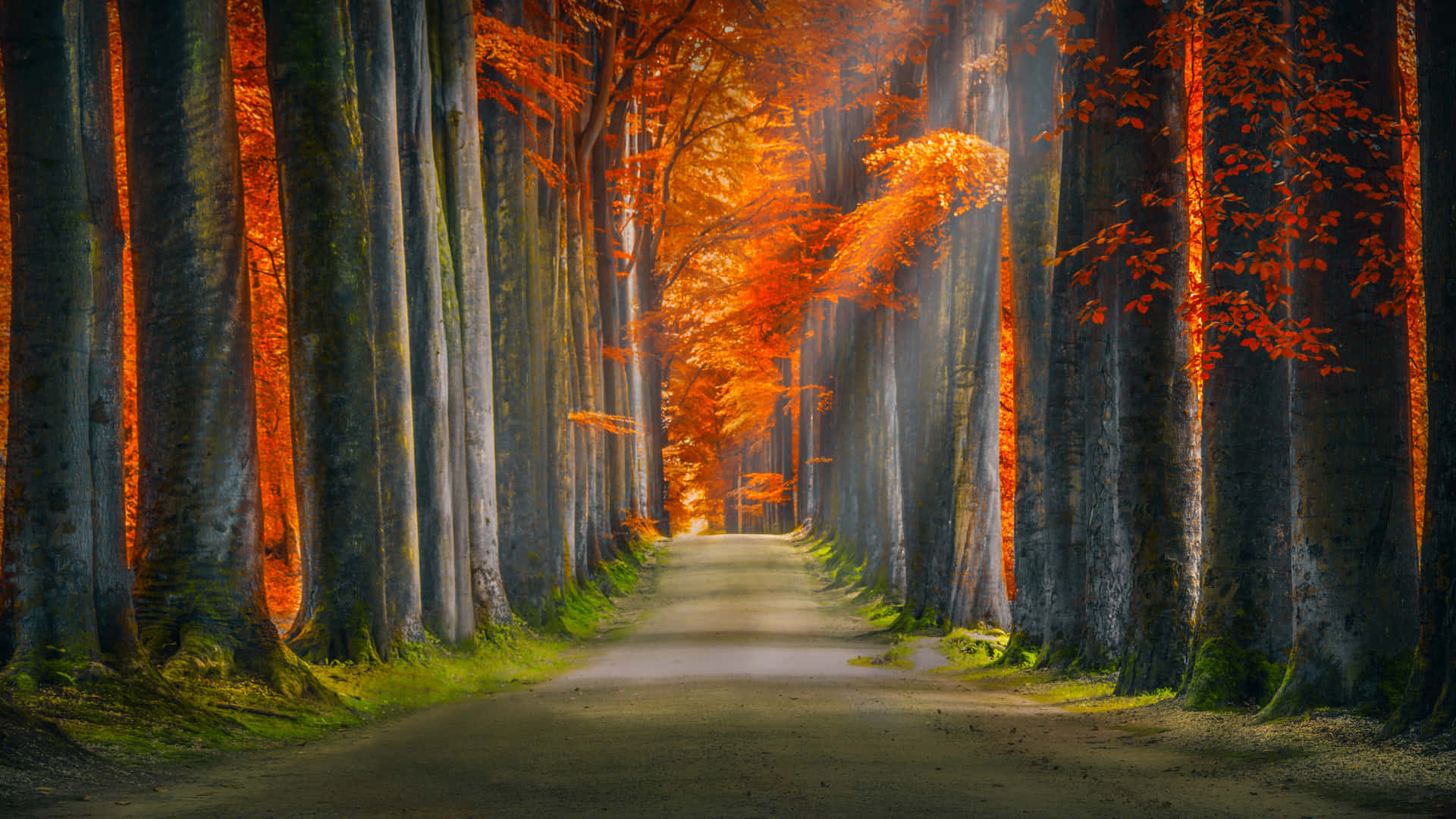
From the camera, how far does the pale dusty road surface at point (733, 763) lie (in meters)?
6.19

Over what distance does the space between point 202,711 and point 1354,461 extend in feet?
26.0

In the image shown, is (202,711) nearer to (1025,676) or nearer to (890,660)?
(1025,676)

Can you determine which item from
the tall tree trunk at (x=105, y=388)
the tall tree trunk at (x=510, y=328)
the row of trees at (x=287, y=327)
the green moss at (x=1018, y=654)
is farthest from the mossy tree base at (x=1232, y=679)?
the tall tree trunk at (x=510, y=328)

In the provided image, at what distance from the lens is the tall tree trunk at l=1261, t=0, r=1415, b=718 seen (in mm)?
8070

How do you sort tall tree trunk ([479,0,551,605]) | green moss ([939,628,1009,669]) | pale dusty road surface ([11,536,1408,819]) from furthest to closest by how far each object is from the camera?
tall tree trunk ([479,0,551,605]), green moss ([939,628,1009,669]), pale dusty road surface ([11,536,1408,819])

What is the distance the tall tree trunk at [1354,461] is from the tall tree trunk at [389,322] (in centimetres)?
801

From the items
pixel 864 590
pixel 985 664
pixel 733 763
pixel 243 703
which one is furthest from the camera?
pixel 864 590

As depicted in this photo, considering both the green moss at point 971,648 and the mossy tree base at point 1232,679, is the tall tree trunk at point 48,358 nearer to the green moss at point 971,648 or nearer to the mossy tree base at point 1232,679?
the mossy tree base at point 1232,679

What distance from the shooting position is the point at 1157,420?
34.9 feet

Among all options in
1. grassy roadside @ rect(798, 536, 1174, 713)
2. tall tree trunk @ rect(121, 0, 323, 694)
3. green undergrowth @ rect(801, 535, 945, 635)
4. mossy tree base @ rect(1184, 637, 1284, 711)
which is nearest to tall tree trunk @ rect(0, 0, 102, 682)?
tall tree trunk @ rect(121, 0, 323, 694)

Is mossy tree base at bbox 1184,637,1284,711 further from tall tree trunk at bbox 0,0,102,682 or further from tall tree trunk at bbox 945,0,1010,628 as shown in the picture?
tall tree trunk at bbox 0,0,102,682

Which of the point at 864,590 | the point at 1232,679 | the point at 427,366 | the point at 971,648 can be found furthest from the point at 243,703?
the point at 864,590

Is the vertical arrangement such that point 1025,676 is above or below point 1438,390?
below

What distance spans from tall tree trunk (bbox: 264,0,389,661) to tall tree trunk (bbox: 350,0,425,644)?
2.58 ft
